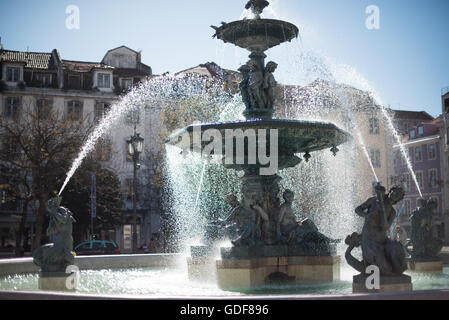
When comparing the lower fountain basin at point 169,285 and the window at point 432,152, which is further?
the window at point 432,152

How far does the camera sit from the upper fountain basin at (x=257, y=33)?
11758 millimetres

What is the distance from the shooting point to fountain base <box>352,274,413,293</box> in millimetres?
7660

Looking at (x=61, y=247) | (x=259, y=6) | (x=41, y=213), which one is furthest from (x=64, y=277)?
(x=41, y=213)

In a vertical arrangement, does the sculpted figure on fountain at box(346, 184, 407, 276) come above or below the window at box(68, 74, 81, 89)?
below

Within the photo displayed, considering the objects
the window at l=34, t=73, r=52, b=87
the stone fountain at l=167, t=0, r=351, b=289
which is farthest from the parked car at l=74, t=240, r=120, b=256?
the window at l=34, t=73, r=52, b=87

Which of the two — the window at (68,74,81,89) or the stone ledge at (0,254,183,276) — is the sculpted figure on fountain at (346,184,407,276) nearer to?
the stone ledge at (0,254,183,276)

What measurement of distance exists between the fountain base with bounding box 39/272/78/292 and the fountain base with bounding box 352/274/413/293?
4275 mm

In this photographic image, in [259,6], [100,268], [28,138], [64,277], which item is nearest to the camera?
[64,277]

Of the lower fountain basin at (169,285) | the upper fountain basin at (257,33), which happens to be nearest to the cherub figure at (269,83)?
the upper fountain basin at (257,33)

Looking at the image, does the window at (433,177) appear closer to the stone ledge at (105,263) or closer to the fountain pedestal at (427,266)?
the stone ledge at (105,263)

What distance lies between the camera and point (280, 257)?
1066cm

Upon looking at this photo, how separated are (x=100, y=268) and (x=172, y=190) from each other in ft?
80.1
